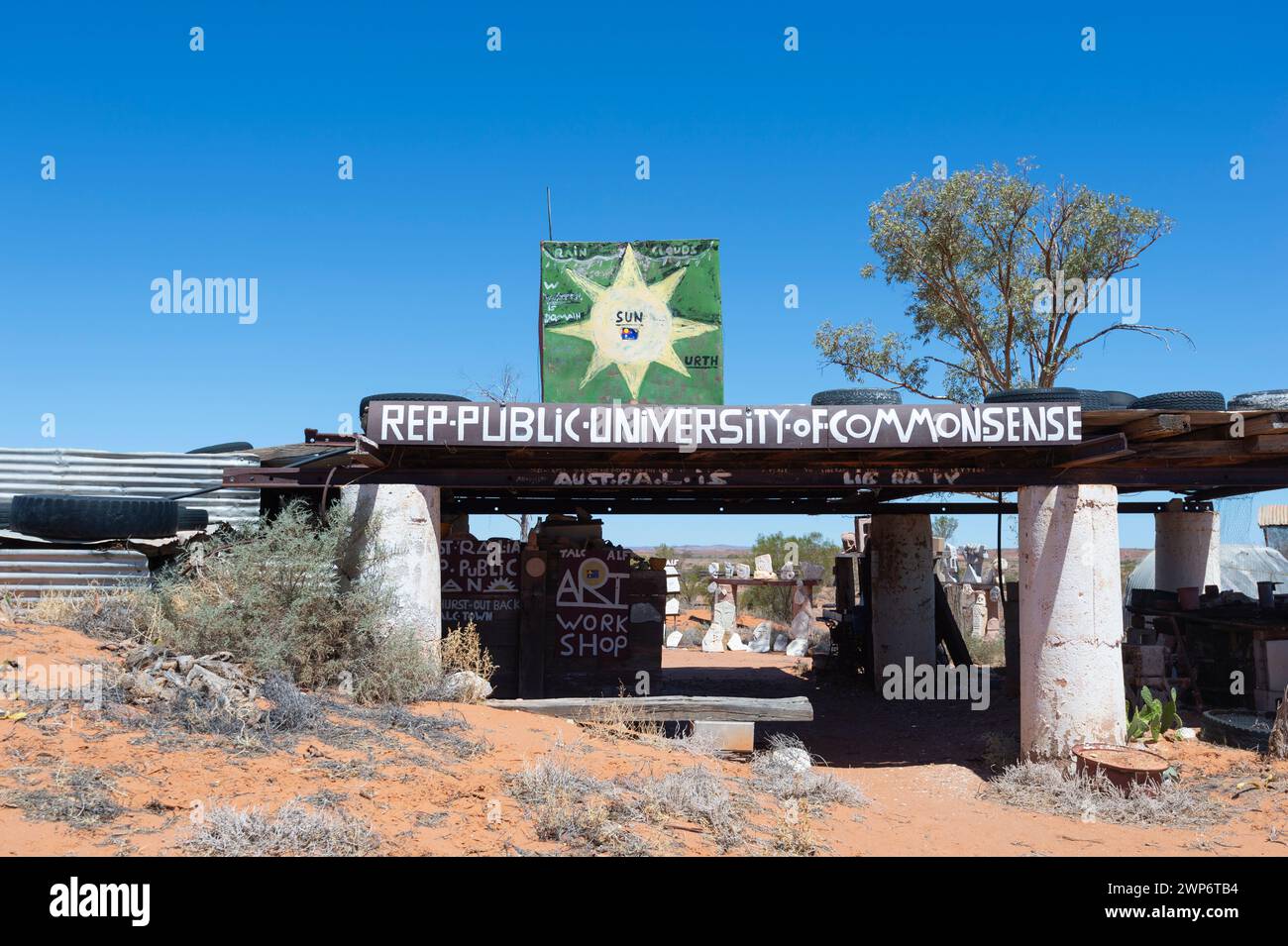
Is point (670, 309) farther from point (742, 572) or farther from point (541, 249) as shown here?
point (742, 572)

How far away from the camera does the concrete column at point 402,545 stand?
9.48 meters

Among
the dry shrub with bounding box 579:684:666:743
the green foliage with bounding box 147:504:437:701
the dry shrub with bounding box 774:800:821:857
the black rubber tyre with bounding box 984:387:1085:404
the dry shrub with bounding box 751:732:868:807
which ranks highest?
the black rubber tyre with bounding box 984:387:1085:404

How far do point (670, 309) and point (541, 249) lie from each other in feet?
5.46

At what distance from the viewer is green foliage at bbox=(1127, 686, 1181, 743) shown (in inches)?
398

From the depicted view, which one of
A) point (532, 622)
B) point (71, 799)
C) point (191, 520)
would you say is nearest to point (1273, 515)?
point (532, 622)

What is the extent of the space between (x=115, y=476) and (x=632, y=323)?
708 cm

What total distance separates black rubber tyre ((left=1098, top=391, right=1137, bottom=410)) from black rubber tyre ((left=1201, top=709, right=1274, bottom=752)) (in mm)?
3772

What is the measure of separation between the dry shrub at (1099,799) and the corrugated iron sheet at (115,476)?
9.54 metres

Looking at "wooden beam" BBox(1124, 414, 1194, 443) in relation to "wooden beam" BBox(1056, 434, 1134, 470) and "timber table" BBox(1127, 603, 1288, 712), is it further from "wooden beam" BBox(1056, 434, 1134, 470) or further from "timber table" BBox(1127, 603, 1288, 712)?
"timber table" BBox(1127, 603, 1288, 712)

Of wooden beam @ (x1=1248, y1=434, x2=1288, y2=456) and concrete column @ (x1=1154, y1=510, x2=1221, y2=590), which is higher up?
wooden beam @ (x1=1248, y1=434, x2=1288, y2=456)

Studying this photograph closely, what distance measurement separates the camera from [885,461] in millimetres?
10273

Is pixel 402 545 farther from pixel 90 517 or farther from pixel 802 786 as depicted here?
pixel 802 786

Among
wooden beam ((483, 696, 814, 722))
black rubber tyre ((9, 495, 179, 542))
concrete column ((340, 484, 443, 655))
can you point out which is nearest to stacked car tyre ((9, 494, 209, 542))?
black rubber tyre ((9, 495, 179, 542))

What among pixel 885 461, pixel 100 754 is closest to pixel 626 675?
pixel 885 461
